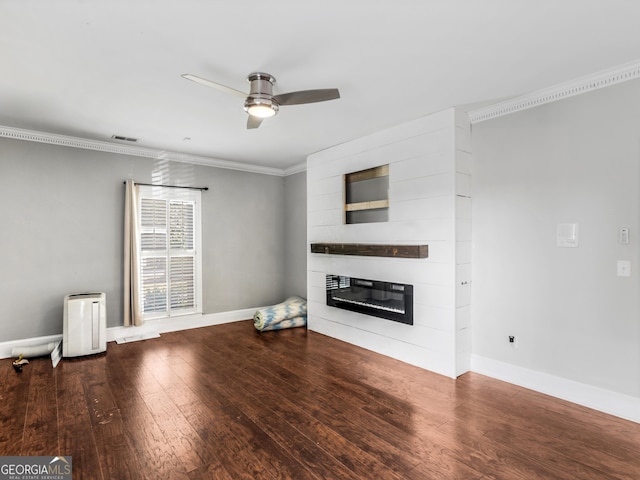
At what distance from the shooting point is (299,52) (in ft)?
7.77

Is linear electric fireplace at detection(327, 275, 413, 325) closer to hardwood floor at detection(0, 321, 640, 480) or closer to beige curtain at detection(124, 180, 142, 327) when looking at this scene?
hardwood floor at detection(0, 321, 640, 480)

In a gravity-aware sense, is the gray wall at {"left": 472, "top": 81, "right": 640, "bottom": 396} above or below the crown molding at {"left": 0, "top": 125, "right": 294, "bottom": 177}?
below

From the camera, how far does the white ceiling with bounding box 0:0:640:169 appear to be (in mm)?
1943

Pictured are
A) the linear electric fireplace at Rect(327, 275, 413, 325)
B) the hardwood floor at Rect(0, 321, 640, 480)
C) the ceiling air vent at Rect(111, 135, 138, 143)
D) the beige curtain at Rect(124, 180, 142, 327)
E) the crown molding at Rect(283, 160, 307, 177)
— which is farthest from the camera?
the crown molding at Rect(283, 160, 307, 177)

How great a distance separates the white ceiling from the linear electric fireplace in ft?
6.17

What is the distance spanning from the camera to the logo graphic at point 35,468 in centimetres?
200

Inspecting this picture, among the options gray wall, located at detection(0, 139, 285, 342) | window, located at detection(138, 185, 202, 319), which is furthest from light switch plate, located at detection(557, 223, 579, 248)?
window, located at detection(138, 185, 202, 319)

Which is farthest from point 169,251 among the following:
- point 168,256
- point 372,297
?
point 372,297

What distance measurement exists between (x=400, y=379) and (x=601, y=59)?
10.0 ft

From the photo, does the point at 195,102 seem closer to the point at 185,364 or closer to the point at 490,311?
the point at 185,364

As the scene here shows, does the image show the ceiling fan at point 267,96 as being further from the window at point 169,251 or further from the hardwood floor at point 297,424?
the window at point 169,251

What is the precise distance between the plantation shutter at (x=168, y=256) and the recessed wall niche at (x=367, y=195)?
247cm

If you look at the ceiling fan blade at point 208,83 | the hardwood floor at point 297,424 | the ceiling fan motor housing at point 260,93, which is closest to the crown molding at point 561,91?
the ceiling fan motor housing at point 260,93

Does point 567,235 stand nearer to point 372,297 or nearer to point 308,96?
point 372,297
